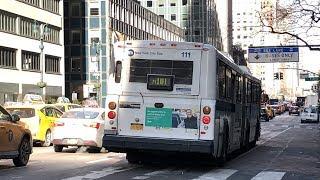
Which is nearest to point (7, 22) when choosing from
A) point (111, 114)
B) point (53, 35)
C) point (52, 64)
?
point (53, 35)

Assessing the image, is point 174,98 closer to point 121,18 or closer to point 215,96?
point 215,96

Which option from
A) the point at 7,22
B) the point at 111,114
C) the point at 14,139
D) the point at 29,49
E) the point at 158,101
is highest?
the point at 7,22

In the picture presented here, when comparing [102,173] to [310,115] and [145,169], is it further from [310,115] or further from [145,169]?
[310,115]

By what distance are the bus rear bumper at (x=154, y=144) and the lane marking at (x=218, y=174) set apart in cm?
57

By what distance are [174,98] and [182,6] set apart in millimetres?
119315

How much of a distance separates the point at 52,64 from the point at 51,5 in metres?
6.99

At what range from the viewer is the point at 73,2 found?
8394cm

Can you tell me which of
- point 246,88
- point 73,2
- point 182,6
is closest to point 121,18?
point 73,2

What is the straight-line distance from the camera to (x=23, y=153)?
15.8 meters

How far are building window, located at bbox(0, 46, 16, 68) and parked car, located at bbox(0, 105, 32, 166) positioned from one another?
4761cm

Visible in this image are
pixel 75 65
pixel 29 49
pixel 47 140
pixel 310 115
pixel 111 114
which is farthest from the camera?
pixel 75 65

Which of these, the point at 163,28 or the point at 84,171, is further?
the point at 163,28

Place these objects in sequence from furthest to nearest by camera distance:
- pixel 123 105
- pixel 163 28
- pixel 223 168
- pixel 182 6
Result: 1. pixel 182 6
2. pixel 163 28
3. pixel 223 168
4. pixel 123 105

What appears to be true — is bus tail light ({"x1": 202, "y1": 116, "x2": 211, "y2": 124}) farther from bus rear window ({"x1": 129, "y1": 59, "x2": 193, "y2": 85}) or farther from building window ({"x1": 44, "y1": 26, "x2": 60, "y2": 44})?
building window ({"x1": 44, "y1": 26, "x2": 60, "y2": 44})
